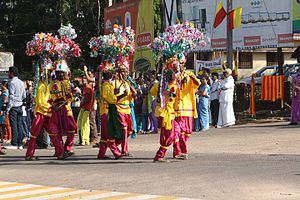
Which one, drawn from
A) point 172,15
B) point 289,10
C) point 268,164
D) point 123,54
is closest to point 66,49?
point 123,54

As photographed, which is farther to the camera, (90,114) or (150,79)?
(150,79)

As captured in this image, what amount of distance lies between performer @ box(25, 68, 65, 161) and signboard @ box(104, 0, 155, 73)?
15.4m

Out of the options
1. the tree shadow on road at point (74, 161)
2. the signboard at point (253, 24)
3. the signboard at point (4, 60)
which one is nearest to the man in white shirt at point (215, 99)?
the signboard at point (253, 24)

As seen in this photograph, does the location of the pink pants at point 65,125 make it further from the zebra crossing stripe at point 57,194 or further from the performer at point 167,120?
the zebra crossing stripe at point 57,194

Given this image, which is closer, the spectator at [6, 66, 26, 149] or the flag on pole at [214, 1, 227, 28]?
the spectator at [6, 66, 26, 149]

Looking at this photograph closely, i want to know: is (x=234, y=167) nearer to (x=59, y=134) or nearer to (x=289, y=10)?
(x=59, y=134)

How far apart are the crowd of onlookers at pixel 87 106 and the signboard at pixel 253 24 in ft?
13.8

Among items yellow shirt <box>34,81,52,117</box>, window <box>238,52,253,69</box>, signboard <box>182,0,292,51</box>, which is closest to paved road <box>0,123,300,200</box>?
yellow shirt <box>34,81,52,117</box>

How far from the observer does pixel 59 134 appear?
14.4 meters

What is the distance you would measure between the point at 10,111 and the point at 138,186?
7362mm

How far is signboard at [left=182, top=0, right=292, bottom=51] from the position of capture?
25.8 m

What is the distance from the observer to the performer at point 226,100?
67.7 feet

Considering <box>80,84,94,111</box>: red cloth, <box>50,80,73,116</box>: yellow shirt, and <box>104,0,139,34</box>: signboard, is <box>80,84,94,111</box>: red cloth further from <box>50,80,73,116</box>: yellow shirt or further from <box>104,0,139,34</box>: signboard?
<box>104,0,139,34</box>: signboard

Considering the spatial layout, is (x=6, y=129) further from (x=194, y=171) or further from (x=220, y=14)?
(x=220, y=14)
